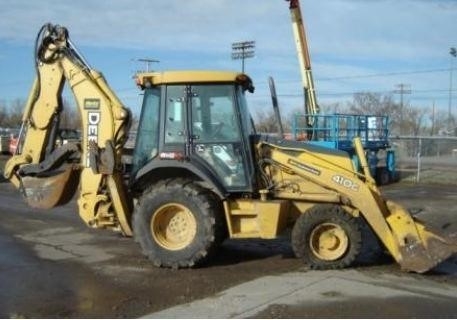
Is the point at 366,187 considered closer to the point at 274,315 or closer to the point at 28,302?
the point at 274,315

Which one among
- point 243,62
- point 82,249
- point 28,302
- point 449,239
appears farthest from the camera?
point 243,62

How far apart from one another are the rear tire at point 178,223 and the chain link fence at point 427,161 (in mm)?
16849

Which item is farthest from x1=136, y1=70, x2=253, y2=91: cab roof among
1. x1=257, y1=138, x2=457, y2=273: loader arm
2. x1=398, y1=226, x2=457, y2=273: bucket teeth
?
x1=398, y1=226, x2=457, y2=273: bucket teeth

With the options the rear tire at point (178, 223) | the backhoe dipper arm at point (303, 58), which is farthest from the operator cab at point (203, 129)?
the backhoe dipper arm at point (303, 58)

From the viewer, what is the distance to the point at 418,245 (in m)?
8.30

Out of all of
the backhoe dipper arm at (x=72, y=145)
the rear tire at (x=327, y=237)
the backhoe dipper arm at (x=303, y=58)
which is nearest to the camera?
the rear tire at (x=327, y=237)

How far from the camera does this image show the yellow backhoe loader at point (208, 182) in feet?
28.4

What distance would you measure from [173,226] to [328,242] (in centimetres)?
210

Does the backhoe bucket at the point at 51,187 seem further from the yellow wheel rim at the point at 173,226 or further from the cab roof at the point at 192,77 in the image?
the cab roof at the point at 192,77

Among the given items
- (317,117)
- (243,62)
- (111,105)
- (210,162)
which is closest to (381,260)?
(210,162)

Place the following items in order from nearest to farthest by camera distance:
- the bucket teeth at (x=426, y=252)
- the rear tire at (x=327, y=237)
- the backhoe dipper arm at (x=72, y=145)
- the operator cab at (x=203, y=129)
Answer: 1. the bucket teeth at (x=426, y=252)
2. the rear tire at (x=327, y=237)
3. the operator cab at (x=203, y=129)
4. the backhoe dipper arm at (x=72, y=145)

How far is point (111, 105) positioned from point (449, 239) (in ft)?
15.9

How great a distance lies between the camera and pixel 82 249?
1035 centimetres

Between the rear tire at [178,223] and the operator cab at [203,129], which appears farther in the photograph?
the operator cab at [203,129]
